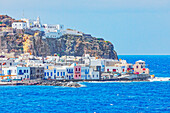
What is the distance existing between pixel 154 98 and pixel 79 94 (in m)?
12.4

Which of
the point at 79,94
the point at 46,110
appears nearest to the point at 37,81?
the point at 79,94

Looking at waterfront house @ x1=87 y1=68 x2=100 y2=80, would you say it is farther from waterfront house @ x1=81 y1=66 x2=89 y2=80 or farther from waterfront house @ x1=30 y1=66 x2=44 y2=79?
waterfront house @ x1=30 y1=66 x2=44 y2=79

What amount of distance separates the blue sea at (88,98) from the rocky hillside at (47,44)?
50932 millimetres

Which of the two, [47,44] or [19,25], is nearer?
[47,44]

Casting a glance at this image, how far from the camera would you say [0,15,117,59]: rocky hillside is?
151m

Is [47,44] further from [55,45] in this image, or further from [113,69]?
[113,69]

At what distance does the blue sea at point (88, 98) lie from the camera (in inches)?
2736

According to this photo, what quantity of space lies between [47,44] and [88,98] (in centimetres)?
7679

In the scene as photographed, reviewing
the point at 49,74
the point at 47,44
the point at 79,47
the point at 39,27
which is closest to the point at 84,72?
the point at 49,74

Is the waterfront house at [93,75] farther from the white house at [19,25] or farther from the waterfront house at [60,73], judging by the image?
Result: the white house at [19,25]

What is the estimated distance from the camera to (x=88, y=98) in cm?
8175

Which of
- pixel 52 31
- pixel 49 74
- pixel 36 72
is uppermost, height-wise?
pixel 52 31

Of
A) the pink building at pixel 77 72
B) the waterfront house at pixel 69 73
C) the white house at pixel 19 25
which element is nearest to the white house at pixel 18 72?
the waterfront house at pixel 69 73

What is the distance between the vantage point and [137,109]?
69312mm
